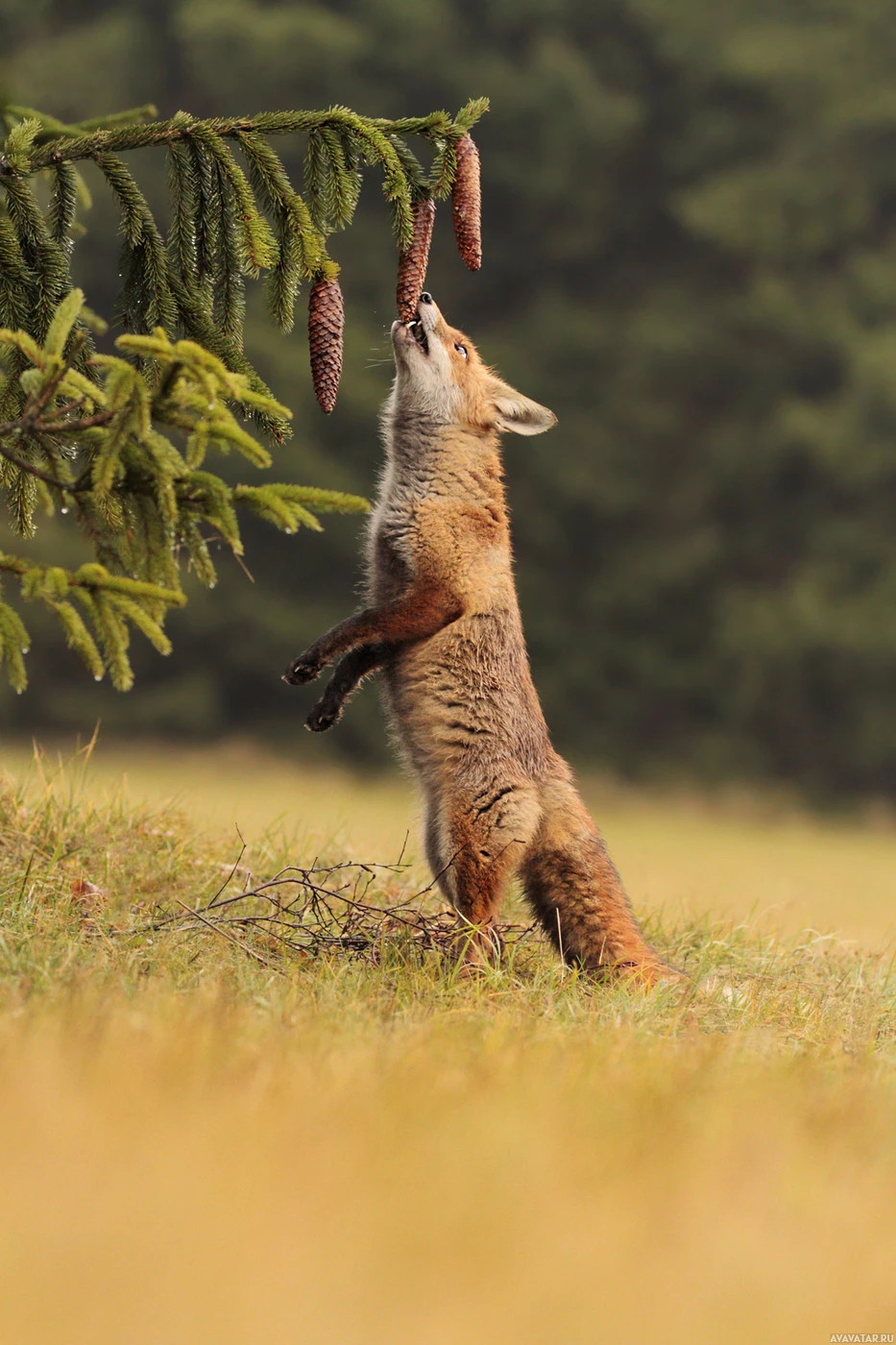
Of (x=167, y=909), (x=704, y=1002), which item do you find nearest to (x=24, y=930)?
(x=167, y=909)

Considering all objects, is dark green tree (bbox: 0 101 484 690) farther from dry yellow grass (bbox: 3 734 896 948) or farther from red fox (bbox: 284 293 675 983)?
dry yellow grass (bbox: 3 734 896 948)

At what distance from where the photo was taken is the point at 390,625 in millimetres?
4215

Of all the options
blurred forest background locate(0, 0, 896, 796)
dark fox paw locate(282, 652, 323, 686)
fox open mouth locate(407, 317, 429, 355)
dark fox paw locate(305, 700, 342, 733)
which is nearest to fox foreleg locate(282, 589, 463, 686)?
dark fox paw locate(282, 652, 323, 686)

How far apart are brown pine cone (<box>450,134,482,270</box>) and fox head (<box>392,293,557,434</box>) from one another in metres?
0.60

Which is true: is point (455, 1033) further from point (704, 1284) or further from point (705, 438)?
point (705, 438)

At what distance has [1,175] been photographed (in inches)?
148

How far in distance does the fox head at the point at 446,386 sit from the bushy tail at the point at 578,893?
1443 millimetres

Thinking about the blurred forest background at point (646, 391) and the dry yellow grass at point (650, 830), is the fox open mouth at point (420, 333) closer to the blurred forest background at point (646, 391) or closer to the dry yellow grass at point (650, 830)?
the dry yellow grass at point (650, 830)

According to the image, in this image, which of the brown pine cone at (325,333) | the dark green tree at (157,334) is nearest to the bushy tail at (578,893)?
the dark green tree at (157,334)

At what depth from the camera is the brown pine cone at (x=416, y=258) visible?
13.6ft

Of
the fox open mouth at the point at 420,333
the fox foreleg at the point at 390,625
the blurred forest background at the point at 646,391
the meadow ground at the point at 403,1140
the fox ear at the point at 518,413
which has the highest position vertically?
the blurred forest background at the point at 646,391

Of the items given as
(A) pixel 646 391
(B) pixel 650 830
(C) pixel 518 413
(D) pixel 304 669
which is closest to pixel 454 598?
(D) pixel 304 669

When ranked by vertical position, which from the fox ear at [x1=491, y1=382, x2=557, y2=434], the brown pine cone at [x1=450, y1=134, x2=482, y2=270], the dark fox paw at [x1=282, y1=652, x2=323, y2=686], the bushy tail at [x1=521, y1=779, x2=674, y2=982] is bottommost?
the bushy tail at [x1=521, y1=779, x2=674, y2=982]

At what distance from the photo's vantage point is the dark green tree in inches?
121
